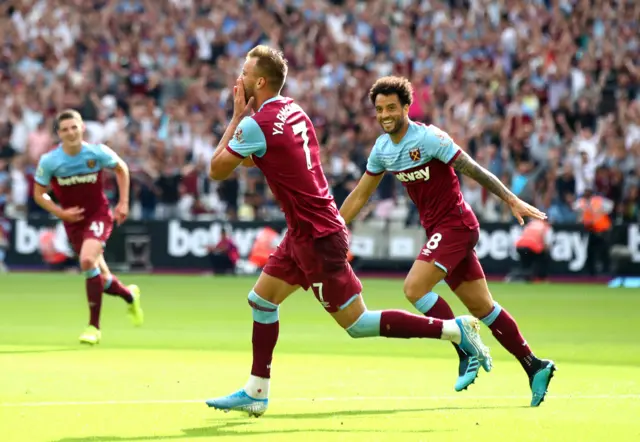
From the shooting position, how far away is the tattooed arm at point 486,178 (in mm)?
9008

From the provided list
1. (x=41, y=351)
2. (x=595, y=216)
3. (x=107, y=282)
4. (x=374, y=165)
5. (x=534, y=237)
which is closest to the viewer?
(x=374, y=165)

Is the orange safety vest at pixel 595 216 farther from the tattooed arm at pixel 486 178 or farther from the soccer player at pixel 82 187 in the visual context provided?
the tattooed arm at pixel 486 178

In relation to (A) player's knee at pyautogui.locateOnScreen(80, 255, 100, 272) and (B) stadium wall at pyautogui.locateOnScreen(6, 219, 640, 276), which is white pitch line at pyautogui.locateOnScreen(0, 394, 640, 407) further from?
(B) stadium wall at pyautogui.locateOnScreen(6, 219, 640, 276)

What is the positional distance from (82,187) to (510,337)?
22.6ft

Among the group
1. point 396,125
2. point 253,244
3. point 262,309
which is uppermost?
point 396,125

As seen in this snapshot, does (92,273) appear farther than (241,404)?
Yes

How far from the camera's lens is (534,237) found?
81.6 feet

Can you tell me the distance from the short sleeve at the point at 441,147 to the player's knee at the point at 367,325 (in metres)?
1.49

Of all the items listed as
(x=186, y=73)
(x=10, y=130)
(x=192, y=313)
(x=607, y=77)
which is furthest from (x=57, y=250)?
(x=607, y=77)

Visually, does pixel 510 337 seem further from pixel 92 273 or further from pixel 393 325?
pixel 92 273

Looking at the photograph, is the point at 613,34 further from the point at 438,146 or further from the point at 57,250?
the point at 438,146

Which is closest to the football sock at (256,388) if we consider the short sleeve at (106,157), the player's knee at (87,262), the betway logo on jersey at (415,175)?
the betway logo on jersey at (415,175)

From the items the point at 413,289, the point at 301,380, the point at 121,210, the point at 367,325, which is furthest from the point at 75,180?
the point at 367,325

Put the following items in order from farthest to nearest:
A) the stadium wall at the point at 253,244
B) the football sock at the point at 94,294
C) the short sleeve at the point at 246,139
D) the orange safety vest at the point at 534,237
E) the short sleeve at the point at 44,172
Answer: the stadium wall at the point at 253,244 → the orange safety vest at the point at 534,237 → the short sleeve at the point at 44,172 → the football sock at the point at 94,294 → the short sleeve at the point at 246,139
